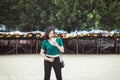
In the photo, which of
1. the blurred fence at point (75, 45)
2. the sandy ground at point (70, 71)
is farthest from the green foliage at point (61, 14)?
the sandy ground at point (70, 71)

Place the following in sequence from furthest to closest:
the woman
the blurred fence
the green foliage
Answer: the green foliage, the blurred fence, the woman

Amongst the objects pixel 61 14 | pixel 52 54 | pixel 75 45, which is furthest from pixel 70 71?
pixel 61 14

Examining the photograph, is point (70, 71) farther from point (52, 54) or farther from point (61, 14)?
point (61, 14)

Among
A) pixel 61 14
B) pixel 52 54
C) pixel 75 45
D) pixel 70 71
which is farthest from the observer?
pixel 61 14

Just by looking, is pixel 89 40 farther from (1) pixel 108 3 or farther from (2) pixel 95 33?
(1) pixel 108 3

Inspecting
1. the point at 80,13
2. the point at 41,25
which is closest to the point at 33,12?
the point at 41,25

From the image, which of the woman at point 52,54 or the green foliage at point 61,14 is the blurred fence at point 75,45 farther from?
the woman at point 52,54

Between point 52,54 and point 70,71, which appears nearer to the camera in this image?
point 52,54

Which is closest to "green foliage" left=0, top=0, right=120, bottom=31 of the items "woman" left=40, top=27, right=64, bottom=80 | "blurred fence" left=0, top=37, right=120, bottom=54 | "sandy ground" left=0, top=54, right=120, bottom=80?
"blurred fence" left=0, top=37, right=120, bottom=54

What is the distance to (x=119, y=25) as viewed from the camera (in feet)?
135

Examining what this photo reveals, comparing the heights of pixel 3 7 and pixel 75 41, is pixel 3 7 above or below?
above

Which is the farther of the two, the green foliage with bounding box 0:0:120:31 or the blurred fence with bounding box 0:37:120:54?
the green foliage with bounding box 0:0:120:31

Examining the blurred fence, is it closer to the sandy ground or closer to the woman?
the sandy ground

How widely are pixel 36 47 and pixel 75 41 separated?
3.47 meters
